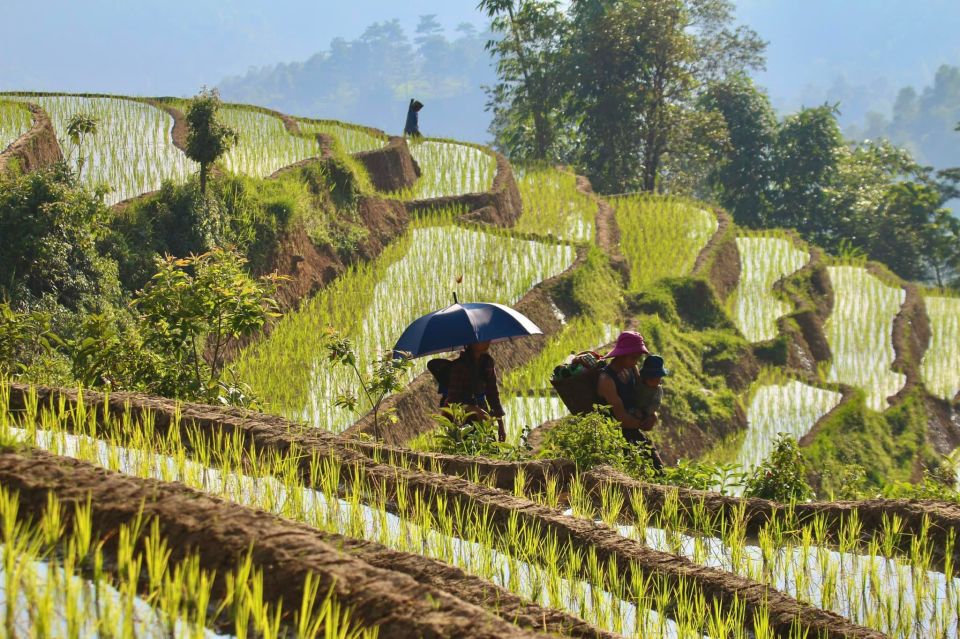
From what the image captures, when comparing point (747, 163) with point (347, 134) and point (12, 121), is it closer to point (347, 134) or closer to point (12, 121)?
point (347, 134)

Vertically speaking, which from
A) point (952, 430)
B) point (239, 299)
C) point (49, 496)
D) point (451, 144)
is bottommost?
point (952, 430)

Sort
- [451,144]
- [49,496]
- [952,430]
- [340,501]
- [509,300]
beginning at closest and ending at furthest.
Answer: [49,496] < [340,501] < [509,300] < [952,430] < [451,144]

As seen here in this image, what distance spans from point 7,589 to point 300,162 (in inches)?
435

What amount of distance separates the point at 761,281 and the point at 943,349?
2783 mm

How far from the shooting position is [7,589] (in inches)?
110

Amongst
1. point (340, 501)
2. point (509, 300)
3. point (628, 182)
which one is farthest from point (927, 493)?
point (628, 182)

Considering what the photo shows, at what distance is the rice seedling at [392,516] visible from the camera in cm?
408

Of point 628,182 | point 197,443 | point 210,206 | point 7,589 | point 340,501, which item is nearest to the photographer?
point 7,589

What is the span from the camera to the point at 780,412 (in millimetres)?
12531

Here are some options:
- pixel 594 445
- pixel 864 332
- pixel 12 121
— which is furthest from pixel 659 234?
pixel 594 445

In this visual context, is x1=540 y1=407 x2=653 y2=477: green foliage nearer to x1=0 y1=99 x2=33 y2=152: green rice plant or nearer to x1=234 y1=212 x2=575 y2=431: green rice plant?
x1=234 y1=212 x2=575 y2=431: green rice plant

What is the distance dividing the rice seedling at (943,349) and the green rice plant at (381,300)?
5.43 m

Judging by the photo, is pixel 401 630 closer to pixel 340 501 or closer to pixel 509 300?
pixel 340 501

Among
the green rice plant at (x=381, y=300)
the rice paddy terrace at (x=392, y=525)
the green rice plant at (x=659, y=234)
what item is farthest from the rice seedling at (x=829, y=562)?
the green rice plant at (x=659, y=234)
